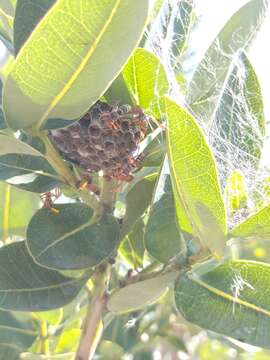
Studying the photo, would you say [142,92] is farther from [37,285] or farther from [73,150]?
[37,285]

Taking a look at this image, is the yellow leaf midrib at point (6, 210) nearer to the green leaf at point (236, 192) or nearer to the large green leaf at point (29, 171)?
the large green leaf at point (29, 171)

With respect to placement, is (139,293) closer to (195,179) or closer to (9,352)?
(195,179)

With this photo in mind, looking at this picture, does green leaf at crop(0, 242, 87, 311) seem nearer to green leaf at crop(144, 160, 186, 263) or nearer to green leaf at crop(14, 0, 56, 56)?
green leaf at crop(144, 160, 186, 263)

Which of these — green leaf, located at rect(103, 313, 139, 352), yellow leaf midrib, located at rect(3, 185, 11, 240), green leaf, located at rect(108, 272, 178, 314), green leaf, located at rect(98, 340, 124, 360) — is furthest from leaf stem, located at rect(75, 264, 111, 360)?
green leaf, located at rect(98, 340, 124, 360)

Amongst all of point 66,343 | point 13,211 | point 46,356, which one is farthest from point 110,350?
point 13,211

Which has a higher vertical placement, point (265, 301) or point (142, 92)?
point (142, 92)

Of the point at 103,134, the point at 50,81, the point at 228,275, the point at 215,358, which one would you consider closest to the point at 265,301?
the point at 228,275
